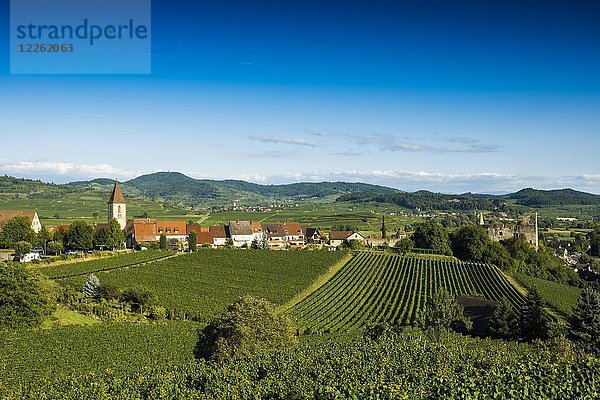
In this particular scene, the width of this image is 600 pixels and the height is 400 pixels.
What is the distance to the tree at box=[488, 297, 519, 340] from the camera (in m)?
33.6

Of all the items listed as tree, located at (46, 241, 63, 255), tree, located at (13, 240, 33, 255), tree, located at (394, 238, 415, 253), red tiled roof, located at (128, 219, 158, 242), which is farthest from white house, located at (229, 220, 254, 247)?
tree, located at (13, 240, 33, 255)

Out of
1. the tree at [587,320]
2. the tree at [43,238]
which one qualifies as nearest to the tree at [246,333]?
the tree at [587,320]

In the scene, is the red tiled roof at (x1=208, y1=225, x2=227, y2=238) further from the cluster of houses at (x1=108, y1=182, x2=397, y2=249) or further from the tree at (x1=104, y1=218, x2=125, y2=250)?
the tree at (x1=104, y1=218, x2=125, y2=250)

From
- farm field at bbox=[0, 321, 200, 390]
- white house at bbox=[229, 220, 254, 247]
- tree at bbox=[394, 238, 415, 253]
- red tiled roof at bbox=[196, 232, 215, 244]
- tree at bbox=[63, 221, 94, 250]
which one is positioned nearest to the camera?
farm field at bbox=[0, 321, 200, 390]

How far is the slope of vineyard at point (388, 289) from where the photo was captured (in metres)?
40.1

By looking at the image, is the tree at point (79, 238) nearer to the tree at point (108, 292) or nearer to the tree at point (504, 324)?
the tree at point (108, 292)

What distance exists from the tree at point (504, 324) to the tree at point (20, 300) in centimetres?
3062

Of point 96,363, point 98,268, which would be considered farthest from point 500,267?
point 96,363

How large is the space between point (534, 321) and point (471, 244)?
44878 millimetres

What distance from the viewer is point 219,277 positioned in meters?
52.9

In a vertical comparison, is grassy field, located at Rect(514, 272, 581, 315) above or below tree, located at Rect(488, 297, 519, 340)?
below

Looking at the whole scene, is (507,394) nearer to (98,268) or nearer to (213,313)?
(213,313)

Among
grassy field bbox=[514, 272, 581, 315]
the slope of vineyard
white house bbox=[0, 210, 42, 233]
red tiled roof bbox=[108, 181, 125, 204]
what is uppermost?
red tiled roof bbox=[108, 181, 125, 204]

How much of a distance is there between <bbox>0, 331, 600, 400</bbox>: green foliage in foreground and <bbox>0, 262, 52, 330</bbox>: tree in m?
12.9
